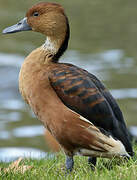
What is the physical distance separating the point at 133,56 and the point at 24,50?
134 inches

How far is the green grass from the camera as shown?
18.3ft

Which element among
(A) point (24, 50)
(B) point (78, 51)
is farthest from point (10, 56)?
(B) point (78, 51)

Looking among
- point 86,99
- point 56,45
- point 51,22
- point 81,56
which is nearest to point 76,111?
point 86,99

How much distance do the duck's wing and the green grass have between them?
40 centimetres

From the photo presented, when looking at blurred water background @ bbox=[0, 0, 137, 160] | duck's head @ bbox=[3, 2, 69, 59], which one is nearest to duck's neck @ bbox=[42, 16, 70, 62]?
duck's head @ bbox=[3, 2, 69, 59]

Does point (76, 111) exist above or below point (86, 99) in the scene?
below

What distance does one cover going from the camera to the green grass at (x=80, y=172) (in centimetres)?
558

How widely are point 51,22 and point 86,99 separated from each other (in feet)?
3.67

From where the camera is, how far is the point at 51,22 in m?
6.83

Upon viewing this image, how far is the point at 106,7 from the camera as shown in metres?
23.4


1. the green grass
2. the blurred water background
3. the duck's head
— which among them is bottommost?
the green grass

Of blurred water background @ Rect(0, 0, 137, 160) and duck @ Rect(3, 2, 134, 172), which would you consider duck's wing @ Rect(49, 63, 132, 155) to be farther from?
blurred water background @ Rect(0, 0, 137, 160)

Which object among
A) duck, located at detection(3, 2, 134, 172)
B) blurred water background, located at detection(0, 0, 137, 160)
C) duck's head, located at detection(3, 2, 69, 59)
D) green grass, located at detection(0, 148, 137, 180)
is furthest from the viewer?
blurred water background, located at detection(0, 0, 137, 160)

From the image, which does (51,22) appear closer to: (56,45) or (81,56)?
(56,45)
